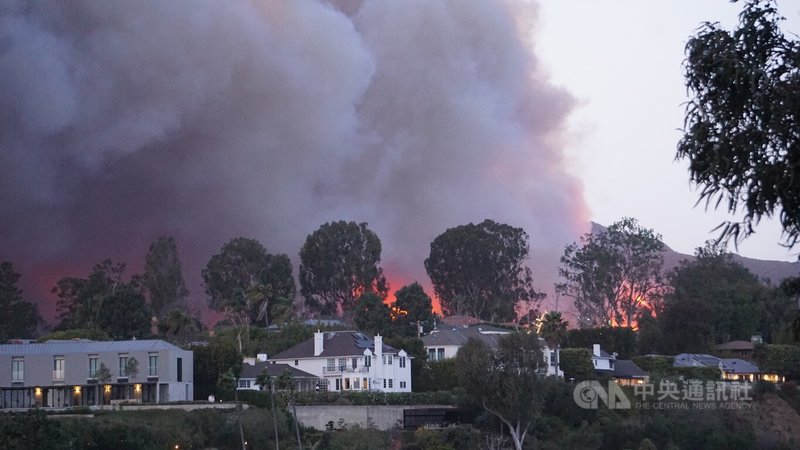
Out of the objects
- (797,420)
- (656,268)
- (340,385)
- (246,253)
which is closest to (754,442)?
(797,420)

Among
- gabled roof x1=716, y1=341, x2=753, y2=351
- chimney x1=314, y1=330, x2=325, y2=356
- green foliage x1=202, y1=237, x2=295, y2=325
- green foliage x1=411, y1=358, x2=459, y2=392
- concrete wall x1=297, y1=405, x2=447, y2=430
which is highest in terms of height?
green foliage x1=202, y1=237, x2=295, y2=325

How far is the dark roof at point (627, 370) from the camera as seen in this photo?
110188 mm

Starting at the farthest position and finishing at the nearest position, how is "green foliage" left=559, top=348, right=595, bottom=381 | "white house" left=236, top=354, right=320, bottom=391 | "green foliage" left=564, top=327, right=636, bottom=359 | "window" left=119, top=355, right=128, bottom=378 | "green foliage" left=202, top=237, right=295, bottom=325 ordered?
1. "green foliage" left=202, top=237, right=295, bottom=325
2. "green foliage" left=564, top=327, right=636, bottom=359
3. "green foliage" left=559, top=348, right=595, bottom=381
4. "white house" left=236, top=354, right=320, bottom=391
5. "window" left=119, top=355, right=128, bottom=378

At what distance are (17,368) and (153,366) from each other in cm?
1082

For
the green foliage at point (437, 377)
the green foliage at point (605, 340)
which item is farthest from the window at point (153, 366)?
the green foliage at point (605, 340)

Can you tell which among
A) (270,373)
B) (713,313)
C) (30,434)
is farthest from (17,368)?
(713,313)

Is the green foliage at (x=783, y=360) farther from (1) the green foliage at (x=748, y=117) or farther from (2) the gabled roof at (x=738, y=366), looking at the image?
(1) the green foliage at (x=748, y=117)

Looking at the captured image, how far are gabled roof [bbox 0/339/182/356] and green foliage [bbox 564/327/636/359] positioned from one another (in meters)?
47.3

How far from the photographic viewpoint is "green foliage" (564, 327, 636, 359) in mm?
122500

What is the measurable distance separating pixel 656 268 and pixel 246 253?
56.6 meters

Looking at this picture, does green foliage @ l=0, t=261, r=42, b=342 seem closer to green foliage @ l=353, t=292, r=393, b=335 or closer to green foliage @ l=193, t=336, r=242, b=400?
green foliage @ l=353, t=292, r=393, b=335

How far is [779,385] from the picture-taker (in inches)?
4188

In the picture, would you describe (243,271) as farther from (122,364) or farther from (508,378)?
(508,378)

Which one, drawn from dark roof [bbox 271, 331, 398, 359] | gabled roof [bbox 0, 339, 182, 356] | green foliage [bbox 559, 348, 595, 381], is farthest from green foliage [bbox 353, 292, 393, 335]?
gabled roof [bbox 0, 339, 182, 356]
